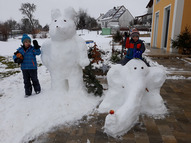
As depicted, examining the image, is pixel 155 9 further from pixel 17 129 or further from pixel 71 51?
pixel 17 129

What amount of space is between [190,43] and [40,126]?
7.83 meters

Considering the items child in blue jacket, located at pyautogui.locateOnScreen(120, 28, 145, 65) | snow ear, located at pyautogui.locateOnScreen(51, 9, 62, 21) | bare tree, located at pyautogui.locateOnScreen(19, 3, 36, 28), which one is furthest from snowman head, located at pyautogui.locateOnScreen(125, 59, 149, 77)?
bare tree, located at pyautogui.locateOnScreen(19, 3, 36, 28)

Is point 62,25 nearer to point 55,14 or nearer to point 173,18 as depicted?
point 55,14

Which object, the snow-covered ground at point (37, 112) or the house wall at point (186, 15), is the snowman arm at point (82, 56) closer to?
the snow-covered ground at point (37, 112)

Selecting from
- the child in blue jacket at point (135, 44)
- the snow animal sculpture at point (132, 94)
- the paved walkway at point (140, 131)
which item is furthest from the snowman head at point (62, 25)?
the paved walkway at point (140, 131)

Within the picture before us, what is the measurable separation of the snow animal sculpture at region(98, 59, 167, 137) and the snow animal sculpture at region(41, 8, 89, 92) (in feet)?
2.43

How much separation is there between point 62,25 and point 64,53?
545mm

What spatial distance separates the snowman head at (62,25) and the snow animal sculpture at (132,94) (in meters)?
1.16

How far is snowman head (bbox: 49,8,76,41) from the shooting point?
3019mm

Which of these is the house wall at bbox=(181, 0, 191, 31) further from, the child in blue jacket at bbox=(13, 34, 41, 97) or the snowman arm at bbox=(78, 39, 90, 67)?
the child in blue jacket at bbox=(13, 34, 41, 97)

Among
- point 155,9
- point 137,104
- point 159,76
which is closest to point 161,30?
point 155,9

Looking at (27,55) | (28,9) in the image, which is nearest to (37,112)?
(27,55)

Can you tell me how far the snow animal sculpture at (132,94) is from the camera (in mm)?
2379

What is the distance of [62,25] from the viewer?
3014 millimetres
